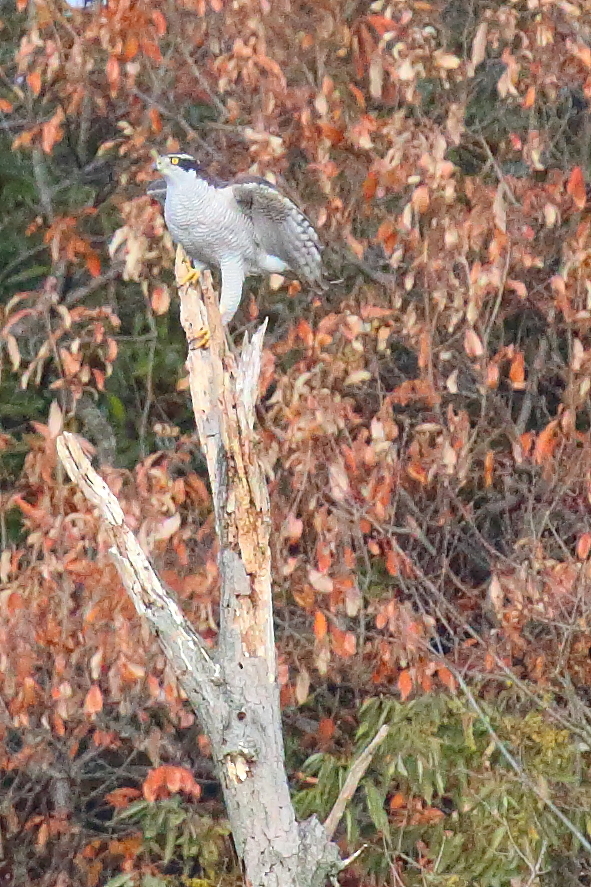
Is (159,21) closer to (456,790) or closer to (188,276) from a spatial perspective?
(188,276)

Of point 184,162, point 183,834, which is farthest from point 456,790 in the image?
point 184,162

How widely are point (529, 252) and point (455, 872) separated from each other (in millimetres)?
1677

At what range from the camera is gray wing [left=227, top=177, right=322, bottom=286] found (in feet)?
8.55

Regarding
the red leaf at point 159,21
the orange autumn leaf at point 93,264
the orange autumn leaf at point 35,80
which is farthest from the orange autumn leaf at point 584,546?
the orange autumn leaf at point 35,80

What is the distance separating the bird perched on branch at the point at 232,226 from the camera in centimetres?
257

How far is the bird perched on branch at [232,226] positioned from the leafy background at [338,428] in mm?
228

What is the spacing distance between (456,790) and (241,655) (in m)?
1.45

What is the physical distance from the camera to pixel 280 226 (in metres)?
2.73

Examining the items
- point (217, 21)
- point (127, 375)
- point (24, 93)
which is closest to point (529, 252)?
point (217, 21)

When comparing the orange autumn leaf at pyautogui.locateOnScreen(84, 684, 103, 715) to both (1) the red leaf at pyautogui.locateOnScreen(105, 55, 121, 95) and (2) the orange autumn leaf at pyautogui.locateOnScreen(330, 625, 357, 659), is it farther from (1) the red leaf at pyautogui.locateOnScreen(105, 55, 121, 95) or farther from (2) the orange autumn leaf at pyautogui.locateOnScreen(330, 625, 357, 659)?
(1) the red leaf at pyautogui.locateOnScreen(105, 55, 121, 95)

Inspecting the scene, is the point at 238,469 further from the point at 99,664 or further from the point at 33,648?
the point at 33,648

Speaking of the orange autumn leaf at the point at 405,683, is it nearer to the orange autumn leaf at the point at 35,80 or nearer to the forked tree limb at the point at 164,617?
the forked tree limb at the point at 164,617

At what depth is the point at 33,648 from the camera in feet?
10.1

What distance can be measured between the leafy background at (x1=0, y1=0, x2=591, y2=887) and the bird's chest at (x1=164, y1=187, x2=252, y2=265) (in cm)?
38
